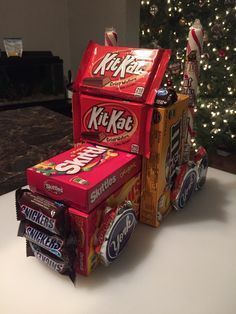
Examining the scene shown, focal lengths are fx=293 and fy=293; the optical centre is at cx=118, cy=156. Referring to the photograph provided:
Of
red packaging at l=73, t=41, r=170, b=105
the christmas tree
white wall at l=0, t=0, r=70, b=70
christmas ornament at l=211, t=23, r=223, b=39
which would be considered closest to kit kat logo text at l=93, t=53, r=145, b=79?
red packaging at l=73, t=41, r=170, b=105

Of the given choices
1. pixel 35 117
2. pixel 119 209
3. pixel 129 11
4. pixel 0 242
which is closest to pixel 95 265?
pixel 119 209

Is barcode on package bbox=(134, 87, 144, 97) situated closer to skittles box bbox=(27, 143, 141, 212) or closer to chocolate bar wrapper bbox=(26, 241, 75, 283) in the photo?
skittles box bbox=(27, 143, 141, 212)

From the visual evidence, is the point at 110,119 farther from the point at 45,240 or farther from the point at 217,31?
the point at 217,31

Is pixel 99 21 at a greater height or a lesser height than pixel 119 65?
greater

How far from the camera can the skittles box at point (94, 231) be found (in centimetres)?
55

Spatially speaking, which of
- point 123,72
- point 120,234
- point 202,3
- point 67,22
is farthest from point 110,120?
point 67,22

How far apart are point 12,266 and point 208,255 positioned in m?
0.42

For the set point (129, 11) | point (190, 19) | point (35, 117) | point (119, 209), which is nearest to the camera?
point (119, 209)

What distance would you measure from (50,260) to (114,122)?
1.10ft

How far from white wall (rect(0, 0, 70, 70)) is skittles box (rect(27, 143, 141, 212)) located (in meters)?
2.96

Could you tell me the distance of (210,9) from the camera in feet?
7.45

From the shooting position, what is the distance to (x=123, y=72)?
685mm

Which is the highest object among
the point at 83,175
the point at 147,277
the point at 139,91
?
the point at 139,91

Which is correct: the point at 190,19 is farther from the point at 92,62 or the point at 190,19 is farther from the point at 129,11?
the point at 92,62
